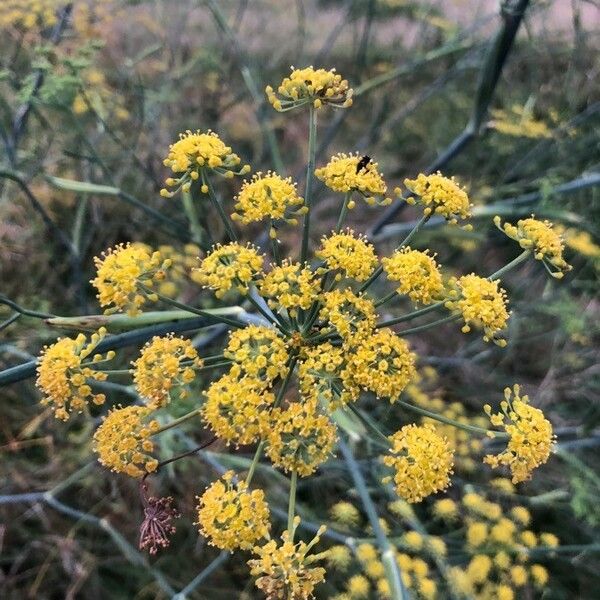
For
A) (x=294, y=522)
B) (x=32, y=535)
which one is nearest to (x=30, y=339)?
(x=32, y=535)

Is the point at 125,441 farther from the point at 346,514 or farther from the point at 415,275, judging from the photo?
the point at 346,514

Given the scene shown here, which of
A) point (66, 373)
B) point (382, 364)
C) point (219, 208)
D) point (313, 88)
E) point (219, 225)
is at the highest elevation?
point (313, 88)

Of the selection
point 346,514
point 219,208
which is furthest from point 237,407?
point 346,514

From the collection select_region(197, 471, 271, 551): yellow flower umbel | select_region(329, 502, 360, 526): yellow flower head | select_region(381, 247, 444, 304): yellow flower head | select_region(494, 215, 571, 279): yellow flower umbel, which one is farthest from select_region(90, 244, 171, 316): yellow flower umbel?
select_region(329, 502, 360, 526): yellow flower head

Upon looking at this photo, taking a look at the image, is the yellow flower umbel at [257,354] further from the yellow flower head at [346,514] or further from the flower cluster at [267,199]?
the yellow flower head at [346,514]

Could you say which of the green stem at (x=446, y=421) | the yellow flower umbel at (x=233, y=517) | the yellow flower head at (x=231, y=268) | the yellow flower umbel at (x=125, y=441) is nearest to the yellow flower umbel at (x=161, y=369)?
the yellow flower umbel at (x=125, y=441)

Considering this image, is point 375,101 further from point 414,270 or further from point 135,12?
point 414,270
